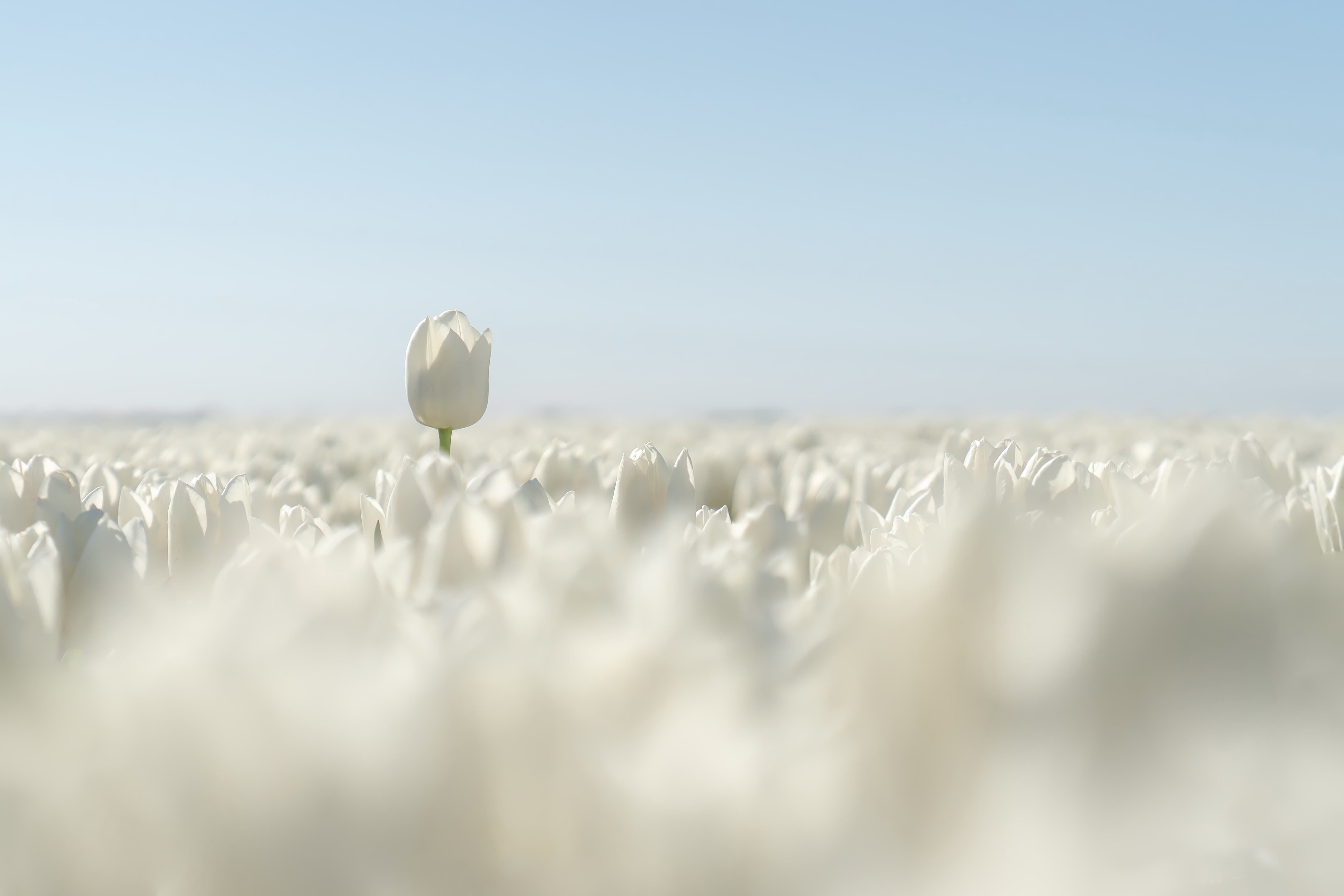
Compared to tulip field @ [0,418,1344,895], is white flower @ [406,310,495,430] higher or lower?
higher

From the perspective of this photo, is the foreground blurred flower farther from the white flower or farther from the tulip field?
the tulip field

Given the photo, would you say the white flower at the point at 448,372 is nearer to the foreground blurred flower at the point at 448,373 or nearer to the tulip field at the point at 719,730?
the foreground blurred flower at the point at 448,373

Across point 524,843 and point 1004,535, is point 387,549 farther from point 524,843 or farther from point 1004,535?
point 1004,535

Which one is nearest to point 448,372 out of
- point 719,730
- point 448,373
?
point 448,373

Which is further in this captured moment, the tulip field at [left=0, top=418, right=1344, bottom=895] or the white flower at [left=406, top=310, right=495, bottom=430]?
the white flower at [left=406, top=310, right=495, bottom=430]

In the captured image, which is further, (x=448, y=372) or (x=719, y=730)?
(x=448, y=372)

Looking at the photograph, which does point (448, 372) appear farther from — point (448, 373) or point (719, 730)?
point (719, 730)

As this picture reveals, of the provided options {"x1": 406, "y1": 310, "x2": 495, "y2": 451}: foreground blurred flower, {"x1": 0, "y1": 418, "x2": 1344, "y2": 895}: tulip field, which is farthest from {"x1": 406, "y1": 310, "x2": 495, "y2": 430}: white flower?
{"x1": 0, "y1": 418, "x2": 1344, "y2": 895}: tulip field

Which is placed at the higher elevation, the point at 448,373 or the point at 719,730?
the point at 448,373
